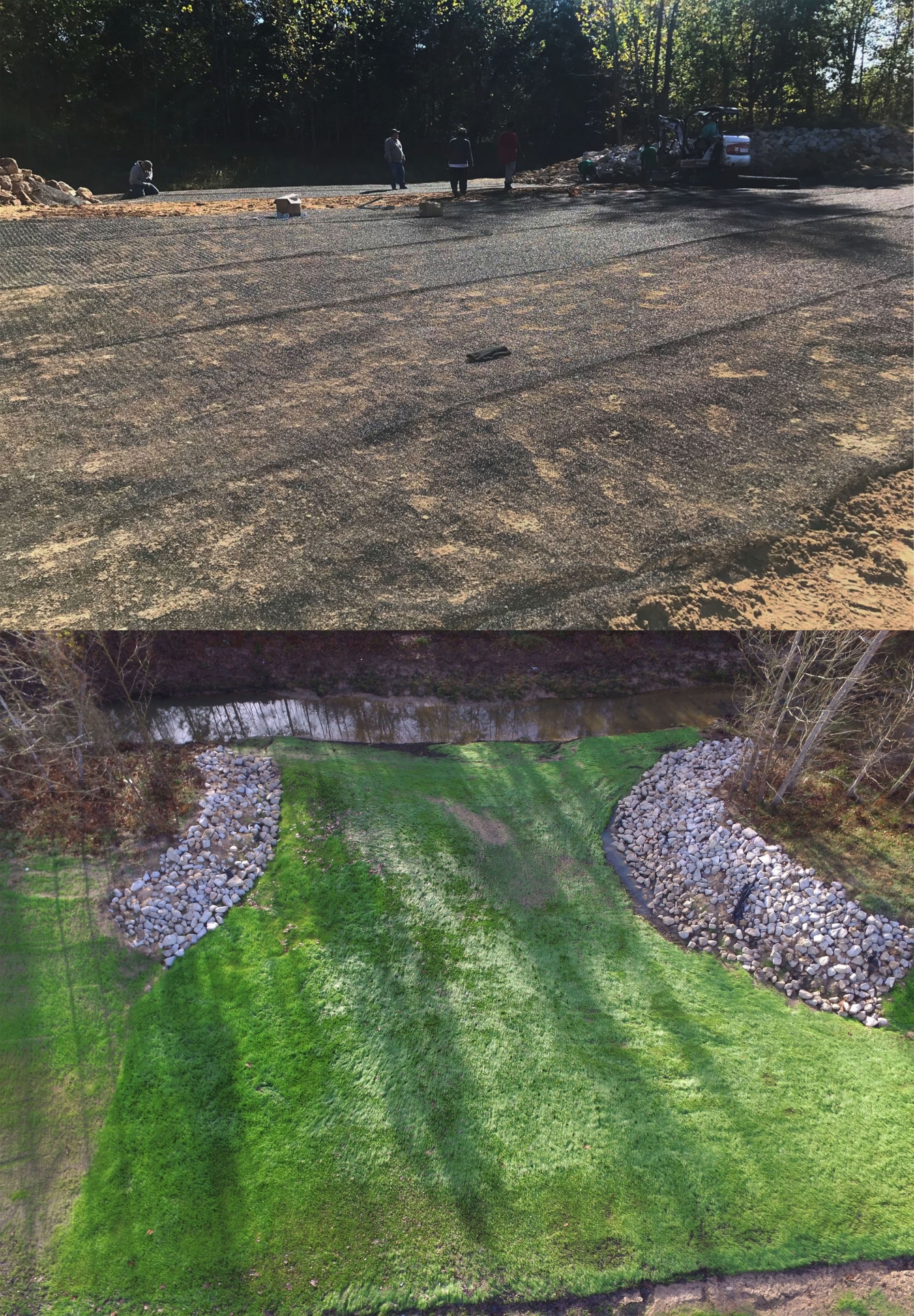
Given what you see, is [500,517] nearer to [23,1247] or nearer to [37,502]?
[37,502]

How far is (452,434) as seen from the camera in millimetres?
7785

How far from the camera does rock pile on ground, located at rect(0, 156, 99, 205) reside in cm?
1576

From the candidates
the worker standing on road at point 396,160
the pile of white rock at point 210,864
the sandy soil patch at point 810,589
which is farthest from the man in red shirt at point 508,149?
the pile of white rock at point 210,864

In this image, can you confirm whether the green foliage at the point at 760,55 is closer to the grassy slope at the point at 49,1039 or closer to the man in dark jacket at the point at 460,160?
the man in dark jacket at the point at 460,160

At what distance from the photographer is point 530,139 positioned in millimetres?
24984

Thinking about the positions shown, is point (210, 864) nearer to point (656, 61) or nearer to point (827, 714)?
point (827, 714)

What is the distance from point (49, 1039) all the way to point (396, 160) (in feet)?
61.4

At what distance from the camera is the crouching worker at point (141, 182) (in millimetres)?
18344

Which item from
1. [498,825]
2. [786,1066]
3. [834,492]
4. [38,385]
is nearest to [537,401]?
[834,492]

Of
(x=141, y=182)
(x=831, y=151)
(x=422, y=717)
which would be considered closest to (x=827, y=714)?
(x=422, y=717)

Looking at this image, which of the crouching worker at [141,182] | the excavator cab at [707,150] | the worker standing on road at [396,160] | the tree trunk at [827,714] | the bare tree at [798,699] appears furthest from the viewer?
the excavator cab at [707,150]

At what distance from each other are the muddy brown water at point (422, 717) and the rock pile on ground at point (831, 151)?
18.5m

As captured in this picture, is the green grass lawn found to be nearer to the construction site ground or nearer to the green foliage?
the construction site ground

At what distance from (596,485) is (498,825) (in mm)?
3140
